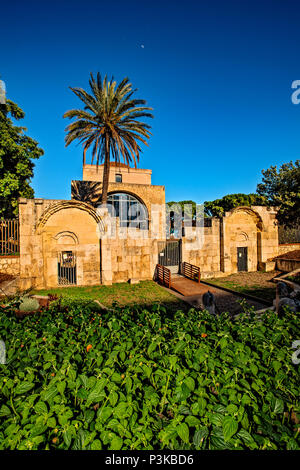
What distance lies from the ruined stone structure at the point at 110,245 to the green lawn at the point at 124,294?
1.01 m

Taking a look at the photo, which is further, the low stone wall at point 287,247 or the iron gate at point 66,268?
the low stone wall at point 287,247

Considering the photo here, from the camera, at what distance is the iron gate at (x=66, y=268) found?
15.1 meters

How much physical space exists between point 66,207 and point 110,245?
4.01m

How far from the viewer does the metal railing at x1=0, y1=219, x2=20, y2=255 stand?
1403 centimetres

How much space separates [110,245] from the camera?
15.8 m

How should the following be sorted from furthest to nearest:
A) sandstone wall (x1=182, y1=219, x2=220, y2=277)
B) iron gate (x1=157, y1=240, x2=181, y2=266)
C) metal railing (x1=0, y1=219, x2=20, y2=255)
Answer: sandstone wall (x1=182, y1=219, x2=220, y2=277)
iron gate (x1=157, y1=240, x2=181, y2=266)
metal railing (x1=0, y1=219, x2=20, y2=255)

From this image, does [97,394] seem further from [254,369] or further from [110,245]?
[110,245]

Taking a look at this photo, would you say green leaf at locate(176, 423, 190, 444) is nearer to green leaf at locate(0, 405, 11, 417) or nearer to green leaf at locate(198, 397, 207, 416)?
Result: green leaf at locate(198, 397, 207, 416)

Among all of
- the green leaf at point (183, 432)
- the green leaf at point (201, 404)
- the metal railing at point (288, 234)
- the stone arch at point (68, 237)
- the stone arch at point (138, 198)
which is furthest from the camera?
the stone arch at point (138, 198)

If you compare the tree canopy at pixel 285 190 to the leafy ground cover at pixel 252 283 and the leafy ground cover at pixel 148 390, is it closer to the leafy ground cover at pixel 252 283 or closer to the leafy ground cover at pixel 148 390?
the leafy ground cover at pixel 252 283

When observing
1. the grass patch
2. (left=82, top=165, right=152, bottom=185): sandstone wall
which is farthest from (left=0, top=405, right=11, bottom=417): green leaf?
(left=82, top=165, right=152, bottom=185): sandstone wall

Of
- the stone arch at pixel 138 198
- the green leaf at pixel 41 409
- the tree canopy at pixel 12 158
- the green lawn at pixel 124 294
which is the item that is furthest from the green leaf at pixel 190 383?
the stone arch at pixel 138 198

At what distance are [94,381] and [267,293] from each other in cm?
1376

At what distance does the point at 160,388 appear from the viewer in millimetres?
2270
